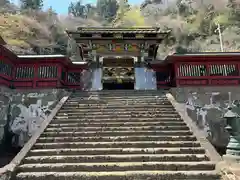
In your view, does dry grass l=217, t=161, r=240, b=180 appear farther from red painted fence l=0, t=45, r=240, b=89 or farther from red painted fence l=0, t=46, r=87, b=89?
red painted fence l=0, t=46, r=87, b=89

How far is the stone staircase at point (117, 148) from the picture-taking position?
6078 millimetres

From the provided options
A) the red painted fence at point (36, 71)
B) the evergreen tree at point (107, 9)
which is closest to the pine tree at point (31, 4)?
the evergreen tree at point (107, 9)

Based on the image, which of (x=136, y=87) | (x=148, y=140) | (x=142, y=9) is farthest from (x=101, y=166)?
(x=142, y=9)

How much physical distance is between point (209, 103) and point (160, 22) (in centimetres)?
4297

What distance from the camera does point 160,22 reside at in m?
52.1

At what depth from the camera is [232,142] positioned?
247 inches

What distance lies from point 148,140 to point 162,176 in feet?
6.67

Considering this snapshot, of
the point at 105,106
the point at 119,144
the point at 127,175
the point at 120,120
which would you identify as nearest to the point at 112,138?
the point at 119,144

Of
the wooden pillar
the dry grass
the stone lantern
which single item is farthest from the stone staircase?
the wooden pillar

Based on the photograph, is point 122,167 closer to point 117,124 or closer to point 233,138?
point 117,124

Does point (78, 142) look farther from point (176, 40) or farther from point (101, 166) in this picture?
point (176, 40)

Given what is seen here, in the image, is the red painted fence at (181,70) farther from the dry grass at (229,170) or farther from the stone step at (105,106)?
the dry grass at (229,170)

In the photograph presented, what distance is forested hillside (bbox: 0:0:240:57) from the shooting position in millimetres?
34156

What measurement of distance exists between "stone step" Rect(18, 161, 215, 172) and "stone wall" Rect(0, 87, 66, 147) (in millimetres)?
5843
